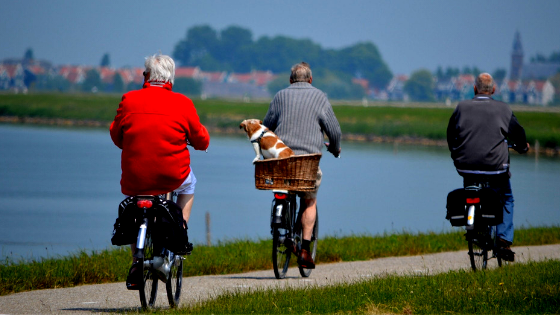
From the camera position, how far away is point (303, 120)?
7758 mm

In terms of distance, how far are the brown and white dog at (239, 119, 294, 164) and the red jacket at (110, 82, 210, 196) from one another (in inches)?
70.6

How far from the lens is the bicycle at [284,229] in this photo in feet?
25.0

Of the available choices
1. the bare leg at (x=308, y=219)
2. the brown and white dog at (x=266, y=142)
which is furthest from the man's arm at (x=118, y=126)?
the bare leg at (x=308, y=219)

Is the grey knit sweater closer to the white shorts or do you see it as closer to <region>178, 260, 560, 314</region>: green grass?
<region>178, 260, 560, 314</region>: green grass

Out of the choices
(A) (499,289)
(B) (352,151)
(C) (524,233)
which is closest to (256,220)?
(C) (524,233)

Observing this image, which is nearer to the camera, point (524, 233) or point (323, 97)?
point (323, 97)

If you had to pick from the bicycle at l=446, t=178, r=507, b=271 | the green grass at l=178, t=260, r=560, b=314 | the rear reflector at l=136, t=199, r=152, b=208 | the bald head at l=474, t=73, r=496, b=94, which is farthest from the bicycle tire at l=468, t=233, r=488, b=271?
the rear reflector at l=136, t=199, r=152, b=208

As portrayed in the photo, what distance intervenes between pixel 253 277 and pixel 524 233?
638 cm

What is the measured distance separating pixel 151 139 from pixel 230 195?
2602cm

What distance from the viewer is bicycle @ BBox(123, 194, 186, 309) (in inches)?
217

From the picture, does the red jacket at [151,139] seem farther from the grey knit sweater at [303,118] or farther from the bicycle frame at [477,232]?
the bicycle frame at [477,232]

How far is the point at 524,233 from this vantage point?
13.2m

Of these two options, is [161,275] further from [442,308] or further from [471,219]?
[471,219]

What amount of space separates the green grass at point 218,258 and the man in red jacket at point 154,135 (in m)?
2.21
